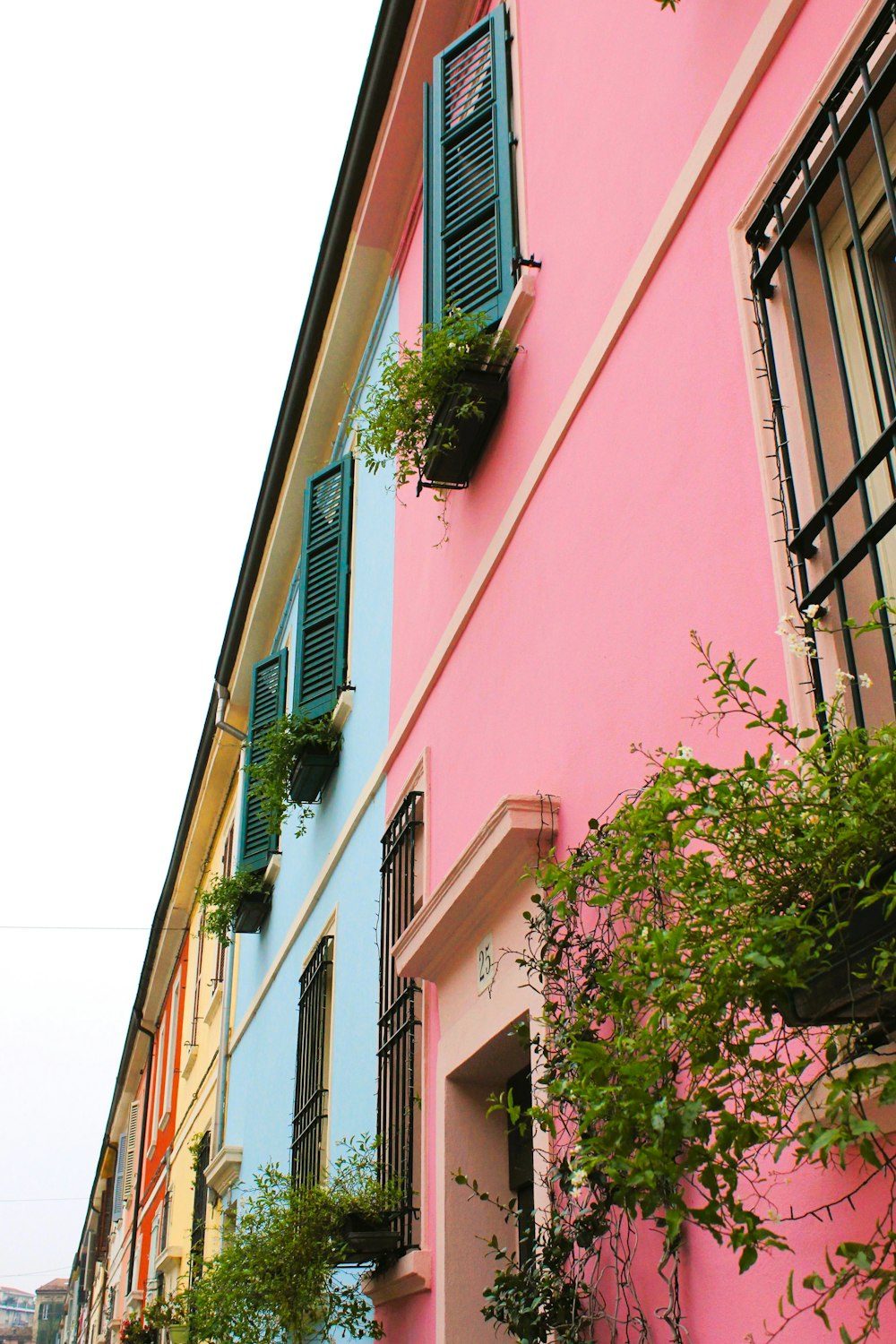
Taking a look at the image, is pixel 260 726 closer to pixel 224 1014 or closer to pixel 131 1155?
pixel 224 1014

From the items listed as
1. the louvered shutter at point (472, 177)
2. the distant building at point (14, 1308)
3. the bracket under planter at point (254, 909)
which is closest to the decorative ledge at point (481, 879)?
the louvered shutter at point (472, 177)

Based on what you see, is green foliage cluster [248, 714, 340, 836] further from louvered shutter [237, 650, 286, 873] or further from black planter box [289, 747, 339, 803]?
louvered shutter [237, 650, 286, 873]

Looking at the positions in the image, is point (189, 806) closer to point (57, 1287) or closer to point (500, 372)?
point (500, 372)

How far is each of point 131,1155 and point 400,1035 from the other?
906 inches

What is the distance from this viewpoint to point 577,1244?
3.85 m

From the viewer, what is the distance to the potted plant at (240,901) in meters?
12.1

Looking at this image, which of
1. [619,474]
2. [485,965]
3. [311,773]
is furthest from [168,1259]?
[619,474]

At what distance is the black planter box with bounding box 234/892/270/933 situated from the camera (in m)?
12.1

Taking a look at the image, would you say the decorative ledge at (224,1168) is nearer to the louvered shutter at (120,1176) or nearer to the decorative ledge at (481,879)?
the decorative ledge at (481,879)

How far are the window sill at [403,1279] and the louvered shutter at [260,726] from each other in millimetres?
6121

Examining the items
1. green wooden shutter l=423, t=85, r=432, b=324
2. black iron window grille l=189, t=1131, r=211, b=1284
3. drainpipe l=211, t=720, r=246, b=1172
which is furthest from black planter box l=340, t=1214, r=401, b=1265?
black iron window grille l=189, t=1131, r=211, b=1284

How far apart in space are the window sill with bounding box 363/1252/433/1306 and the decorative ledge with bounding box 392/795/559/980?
41.5 inches

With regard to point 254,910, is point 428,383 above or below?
below

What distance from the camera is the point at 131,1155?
88.7 ft
